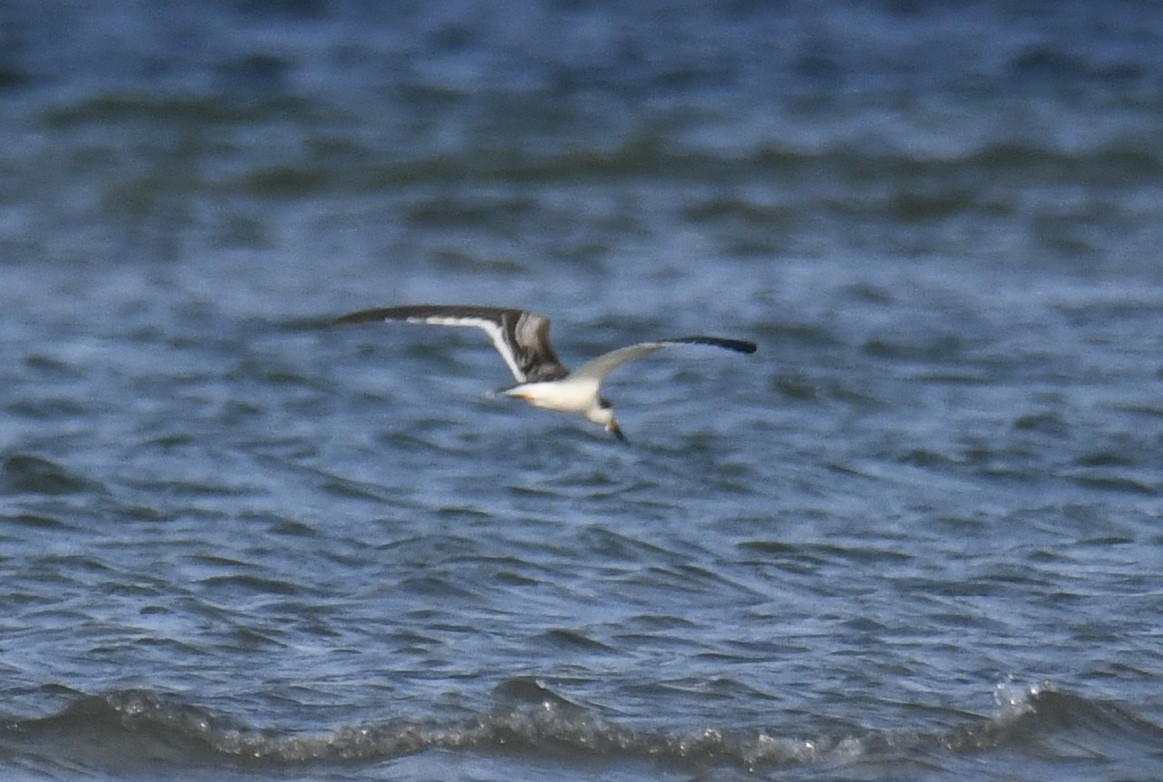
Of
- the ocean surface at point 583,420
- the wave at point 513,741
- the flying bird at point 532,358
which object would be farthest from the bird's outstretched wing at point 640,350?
the wave at point 513,741

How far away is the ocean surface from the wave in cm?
1

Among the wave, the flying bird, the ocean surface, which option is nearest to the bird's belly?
the flying bird

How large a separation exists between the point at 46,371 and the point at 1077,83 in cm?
959

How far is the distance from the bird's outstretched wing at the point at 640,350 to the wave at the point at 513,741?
0.97 meters

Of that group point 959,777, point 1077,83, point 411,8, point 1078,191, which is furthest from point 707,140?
point 959,777

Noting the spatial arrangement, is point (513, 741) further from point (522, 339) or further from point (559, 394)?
point (522, 339)

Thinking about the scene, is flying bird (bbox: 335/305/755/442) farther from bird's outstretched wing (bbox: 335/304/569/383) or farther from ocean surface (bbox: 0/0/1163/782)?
ocean surface (bbox: 0/0/1163/782)

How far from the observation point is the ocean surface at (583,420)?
5.55 meters

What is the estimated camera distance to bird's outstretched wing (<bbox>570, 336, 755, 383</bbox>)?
5398 mm

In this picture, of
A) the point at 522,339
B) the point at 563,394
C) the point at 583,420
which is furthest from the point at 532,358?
the point at 583,420

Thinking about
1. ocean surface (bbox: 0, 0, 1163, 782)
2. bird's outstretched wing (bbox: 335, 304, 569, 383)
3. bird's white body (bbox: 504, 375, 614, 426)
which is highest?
bird's outstretched wing (bbox: 335, 304, 569, 383)

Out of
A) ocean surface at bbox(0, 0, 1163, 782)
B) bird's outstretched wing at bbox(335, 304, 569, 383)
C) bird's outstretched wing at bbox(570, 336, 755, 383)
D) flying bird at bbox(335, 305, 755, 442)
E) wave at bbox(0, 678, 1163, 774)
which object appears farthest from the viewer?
bird's outstretched wing at bbox(335, 304, 569, 383)

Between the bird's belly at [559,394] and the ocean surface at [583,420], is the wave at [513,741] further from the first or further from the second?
the bird's belly at [559,394]

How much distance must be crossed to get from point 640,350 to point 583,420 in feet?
9.90
